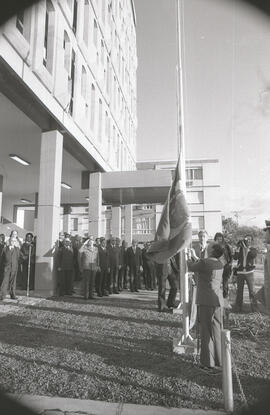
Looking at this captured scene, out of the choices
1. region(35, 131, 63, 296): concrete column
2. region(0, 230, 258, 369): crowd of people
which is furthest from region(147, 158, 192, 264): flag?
region(35, 131, 63, 296): concrete column

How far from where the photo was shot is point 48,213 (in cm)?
1188

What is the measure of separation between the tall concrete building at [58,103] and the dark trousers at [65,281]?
0.44 m

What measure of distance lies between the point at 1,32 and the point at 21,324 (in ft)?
23.3

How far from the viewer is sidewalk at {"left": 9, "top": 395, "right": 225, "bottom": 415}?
359 cm

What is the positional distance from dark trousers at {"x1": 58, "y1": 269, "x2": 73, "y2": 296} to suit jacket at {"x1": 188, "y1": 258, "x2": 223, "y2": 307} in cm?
728

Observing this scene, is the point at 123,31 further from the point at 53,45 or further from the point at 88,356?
the point at 88,356

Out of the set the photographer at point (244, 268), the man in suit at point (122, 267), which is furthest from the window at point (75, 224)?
the photographer at point (244, 268)

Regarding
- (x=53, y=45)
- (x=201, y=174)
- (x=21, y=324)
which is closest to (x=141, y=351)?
(x=21, y=324)

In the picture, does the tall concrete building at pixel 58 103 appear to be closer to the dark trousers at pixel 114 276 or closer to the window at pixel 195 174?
the dark trousers at pixel 114 276

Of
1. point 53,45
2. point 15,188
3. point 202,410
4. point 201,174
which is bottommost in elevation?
point 202,410

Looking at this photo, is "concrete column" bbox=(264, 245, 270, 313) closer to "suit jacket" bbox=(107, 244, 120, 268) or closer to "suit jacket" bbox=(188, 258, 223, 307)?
"suit jacket" bbox=(188, 258, 223, 307)

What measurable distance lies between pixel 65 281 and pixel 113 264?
1.92 metres

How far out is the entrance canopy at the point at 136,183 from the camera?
17359mm

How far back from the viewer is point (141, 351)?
227 inches
